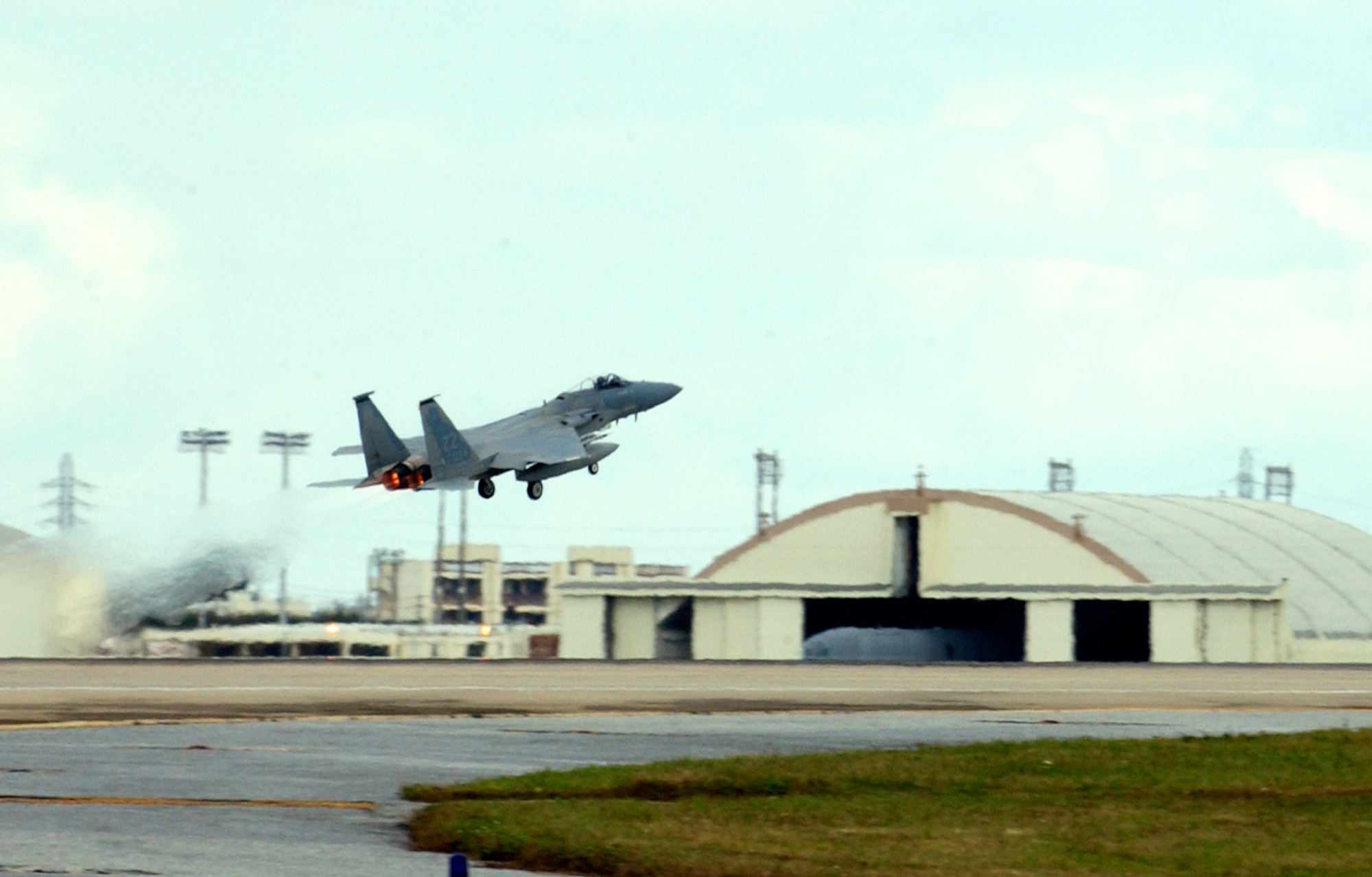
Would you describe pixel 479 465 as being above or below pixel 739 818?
above

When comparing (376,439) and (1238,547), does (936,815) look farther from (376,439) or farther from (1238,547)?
(1238,547)

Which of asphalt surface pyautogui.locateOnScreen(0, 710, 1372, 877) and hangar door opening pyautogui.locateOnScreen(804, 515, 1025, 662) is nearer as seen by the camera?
asphalt surface pyautogui.locateOnScreen(0, 710, 1372, 877)

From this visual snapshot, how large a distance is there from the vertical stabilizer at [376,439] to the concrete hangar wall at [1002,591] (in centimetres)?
5124

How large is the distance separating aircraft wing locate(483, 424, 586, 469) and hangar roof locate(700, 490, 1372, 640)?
5663cm

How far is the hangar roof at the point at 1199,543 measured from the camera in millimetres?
109062

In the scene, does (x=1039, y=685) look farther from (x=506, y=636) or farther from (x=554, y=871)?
A: (x=506, y=636)

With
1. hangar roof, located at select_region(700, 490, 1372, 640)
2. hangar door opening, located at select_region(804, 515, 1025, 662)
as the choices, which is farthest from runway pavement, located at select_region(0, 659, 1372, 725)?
hangar door opening, located at select_region(804, 515, 1025, 662)

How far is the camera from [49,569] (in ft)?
201

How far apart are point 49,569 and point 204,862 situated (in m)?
44.3

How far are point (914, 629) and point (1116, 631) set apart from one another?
563 inches

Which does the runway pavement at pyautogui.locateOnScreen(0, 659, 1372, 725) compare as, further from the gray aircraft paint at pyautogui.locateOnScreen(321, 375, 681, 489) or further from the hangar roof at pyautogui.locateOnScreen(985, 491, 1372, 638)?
the hangar roof at pyautogui.locateOnScreen(985, 491, 1372, 638)

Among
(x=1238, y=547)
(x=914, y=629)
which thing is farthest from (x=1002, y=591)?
(x=1238, y=547)

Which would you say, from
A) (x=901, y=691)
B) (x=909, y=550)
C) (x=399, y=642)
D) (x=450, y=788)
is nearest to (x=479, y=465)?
(x=901, y=691)

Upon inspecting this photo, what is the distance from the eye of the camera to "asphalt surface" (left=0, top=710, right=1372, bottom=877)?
2042 centimetres
